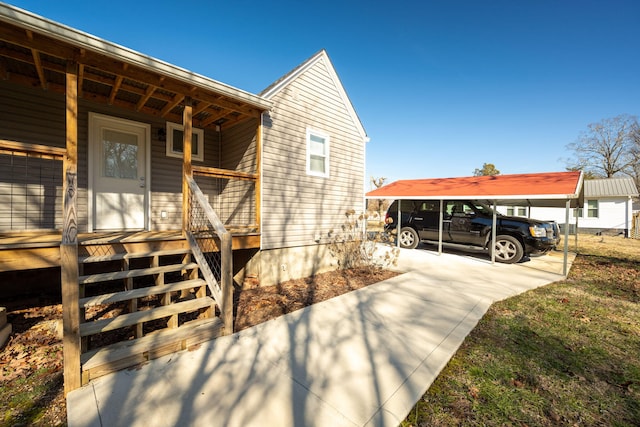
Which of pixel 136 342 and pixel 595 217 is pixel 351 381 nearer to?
pixel 136 342

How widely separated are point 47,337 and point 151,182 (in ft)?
10.6

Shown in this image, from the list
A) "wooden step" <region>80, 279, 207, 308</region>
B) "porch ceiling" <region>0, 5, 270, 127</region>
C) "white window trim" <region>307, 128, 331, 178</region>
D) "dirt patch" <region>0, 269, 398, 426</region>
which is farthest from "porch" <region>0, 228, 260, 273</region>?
"white window trim" <region>307, 128, 331, 178</region>

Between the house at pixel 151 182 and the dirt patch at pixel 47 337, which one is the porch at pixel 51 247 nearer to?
the house at pixel 151 182

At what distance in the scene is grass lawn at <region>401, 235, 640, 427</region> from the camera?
2.10 metres

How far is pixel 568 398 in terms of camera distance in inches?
90.4

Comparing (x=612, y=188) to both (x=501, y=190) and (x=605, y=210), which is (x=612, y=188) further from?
(x=501, y=190)

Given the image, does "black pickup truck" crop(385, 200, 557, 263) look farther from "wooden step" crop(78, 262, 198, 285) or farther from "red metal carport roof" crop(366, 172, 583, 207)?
"wooden step" crop(78, 262, 198, 285)

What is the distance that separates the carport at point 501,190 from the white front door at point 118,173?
7351 mm

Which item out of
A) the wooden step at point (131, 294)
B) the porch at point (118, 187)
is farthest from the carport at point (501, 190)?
the wooden step at point (131, 294)

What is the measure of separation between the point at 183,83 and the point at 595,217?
83.2ft

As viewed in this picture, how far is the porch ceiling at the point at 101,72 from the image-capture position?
3.09 meters

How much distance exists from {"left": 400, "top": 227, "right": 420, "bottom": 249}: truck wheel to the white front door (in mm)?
8514

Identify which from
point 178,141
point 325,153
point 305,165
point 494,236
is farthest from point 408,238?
point 178,141

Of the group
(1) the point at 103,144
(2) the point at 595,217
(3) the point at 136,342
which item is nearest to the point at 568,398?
(3) the point at 136,342
